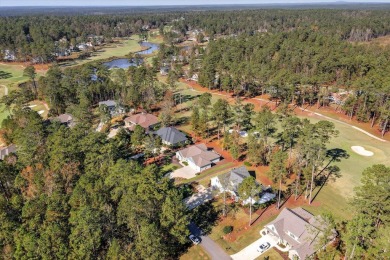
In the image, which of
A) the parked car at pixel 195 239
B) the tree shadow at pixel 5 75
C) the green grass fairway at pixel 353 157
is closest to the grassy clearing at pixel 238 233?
the parked car at pixel 195 239

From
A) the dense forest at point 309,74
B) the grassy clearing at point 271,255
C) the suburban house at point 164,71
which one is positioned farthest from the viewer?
the suburban house at point 164,71

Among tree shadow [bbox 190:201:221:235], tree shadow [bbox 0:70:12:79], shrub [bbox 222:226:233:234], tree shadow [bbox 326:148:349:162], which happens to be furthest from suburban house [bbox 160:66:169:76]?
shrub [bbox 222:226:233:234]

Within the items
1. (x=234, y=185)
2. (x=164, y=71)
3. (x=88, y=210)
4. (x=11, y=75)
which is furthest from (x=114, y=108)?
(x=11, y=75)

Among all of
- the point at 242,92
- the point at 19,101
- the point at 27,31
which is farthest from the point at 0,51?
the point at 242,92

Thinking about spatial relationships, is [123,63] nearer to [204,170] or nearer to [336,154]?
[204,170]

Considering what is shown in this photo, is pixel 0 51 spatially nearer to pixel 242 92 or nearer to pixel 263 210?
pixel 242 92

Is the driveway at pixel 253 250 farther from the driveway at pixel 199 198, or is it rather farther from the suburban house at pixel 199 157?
the suburban house at pixel 199 157
